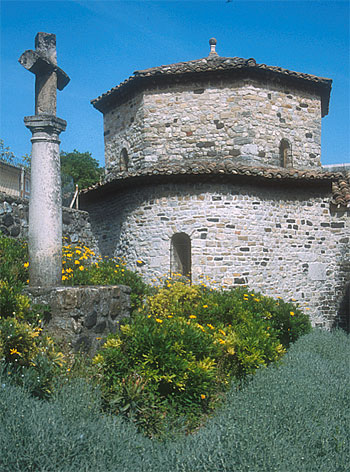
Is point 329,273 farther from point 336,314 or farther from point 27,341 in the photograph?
point 27,341

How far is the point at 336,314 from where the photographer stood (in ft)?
40.9

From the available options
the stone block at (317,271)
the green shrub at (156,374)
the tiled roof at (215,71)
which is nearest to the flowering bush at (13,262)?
the green shrub at (156,374)

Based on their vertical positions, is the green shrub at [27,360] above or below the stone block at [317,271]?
below

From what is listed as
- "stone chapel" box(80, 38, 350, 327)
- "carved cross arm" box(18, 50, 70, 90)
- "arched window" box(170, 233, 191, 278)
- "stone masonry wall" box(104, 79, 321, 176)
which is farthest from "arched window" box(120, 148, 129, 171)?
"carved cross arm" box(18, 50, 70, 90)

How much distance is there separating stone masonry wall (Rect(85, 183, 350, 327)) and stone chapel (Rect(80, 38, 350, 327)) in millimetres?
29

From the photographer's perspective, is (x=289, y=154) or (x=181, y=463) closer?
(x=181, y=463)

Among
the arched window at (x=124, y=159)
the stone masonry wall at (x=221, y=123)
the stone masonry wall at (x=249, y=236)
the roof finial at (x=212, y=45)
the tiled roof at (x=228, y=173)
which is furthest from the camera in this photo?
the arched window at (x=124, y=159)

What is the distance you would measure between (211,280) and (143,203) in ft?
9.74

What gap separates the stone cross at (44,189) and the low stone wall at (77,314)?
0.51 metres

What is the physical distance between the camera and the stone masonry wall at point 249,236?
11.4 m

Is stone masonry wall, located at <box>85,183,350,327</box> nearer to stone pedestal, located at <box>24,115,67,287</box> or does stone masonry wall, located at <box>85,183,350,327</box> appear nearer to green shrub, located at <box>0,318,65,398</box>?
stone pedestal, located at <box>24,115,67,287</box>

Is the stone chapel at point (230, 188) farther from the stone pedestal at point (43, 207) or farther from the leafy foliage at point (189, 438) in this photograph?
the leafy foliage at point (189, 438)

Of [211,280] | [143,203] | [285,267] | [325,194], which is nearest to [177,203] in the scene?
[143,203]

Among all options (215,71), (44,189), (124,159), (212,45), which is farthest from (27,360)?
(212,45)
